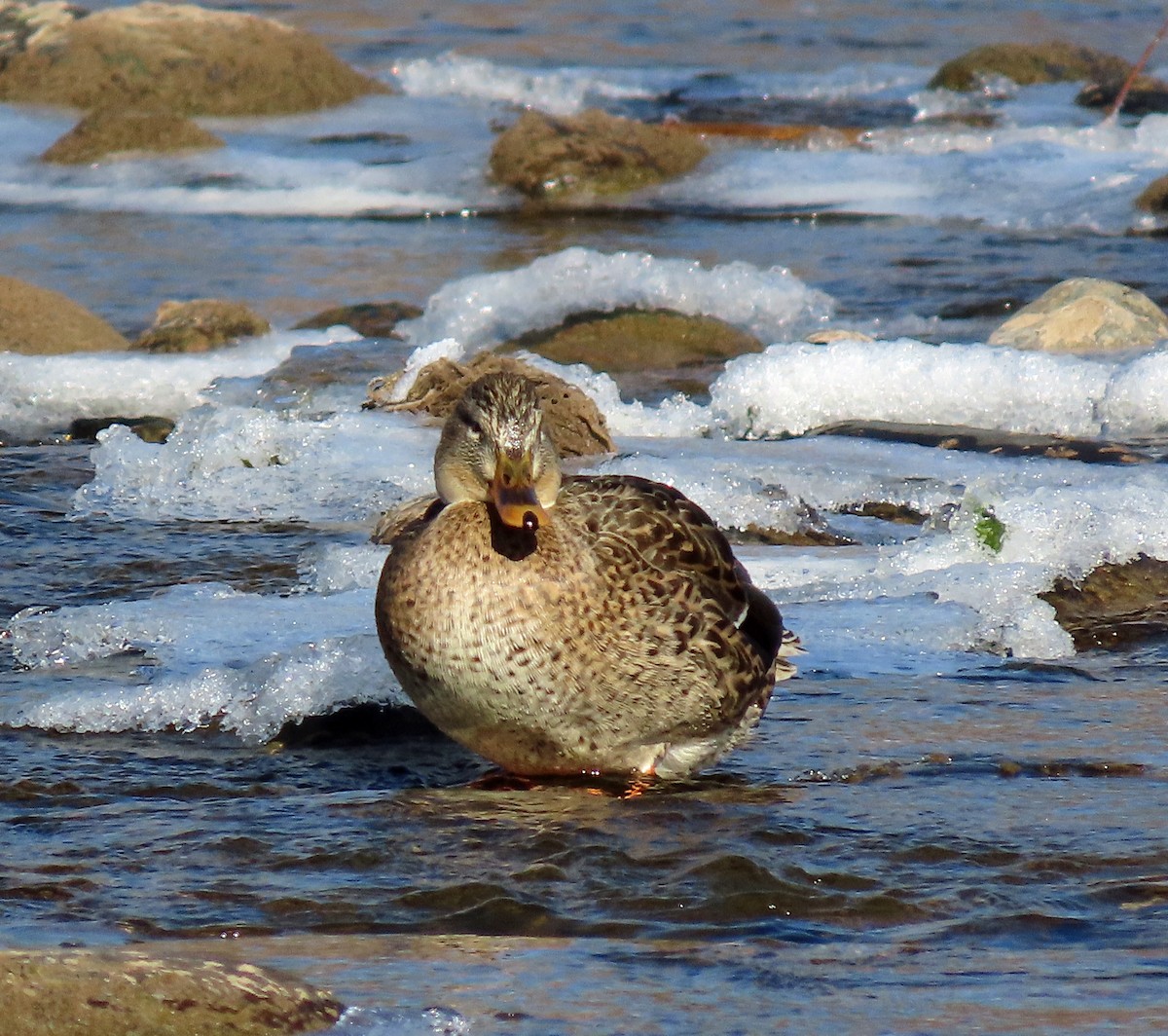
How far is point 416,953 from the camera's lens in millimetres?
3516

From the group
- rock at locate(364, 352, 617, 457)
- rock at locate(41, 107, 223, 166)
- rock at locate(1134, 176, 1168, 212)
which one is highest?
rock at locate(41, 107, 223, 166)

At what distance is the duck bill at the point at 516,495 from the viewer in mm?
4402

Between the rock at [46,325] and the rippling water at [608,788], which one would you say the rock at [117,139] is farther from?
the rippling water at [608,788]

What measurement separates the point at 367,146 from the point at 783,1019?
15.2 metres

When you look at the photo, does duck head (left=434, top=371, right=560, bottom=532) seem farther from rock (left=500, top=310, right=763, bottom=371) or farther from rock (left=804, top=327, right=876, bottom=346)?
rock (left=500, top=310, right=763, bottom=371)

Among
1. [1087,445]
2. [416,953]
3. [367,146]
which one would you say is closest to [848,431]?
[1087,445]

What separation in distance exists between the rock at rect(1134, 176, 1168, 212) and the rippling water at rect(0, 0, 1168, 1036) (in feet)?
9.66

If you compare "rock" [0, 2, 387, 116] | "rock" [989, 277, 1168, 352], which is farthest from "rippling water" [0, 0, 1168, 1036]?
"rock" [0, 2, 387, 116]

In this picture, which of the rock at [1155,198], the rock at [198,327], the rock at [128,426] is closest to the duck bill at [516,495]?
the rock at [128,426]

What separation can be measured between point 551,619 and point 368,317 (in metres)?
6.61

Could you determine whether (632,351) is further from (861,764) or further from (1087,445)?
(861,764)

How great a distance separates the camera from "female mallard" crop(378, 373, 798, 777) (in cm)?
437

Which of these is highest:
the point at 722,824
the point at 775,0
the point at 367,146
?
the point at 775,0

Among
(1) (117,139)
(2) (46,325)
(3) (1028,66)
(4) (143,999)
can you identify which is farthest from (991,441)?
(3) (1028,66)
